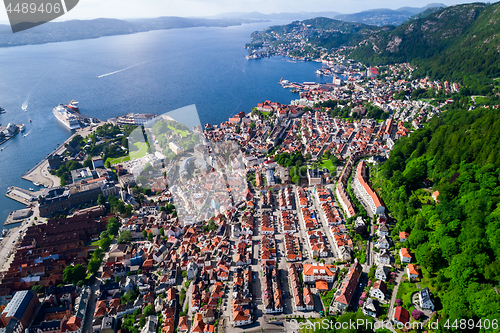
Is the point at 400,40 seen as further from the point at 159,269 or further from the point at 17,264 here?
the point at 17,264

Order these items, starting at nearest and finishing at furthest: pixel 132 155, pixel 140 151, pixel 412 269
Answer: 1. pixel 412 269
2. pixel 132 155
3. pixel 140 151

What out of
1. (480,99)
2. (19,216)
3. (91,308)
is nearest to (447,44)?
(480,99)

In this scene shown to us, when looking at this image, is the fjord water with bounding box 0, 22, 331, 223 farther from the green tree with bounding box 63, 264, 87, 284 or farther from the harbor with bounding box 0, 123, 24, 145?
the green tree with bounding box 63, 264, 87, 284

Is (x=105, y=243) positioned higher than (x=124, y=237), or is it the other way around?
(x=124, y=237)

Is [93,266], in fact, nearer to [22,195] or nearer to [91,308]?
[91,308]

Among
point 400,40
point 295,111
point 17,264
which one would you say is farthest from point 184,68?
point 17,264
